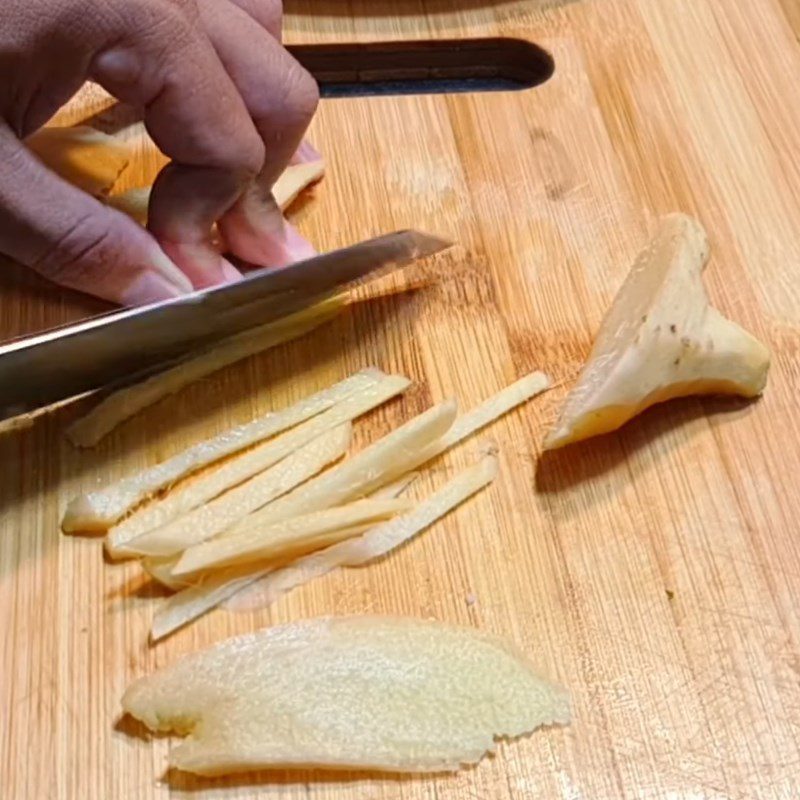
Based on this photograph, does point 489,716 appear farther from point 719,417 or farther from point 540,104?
point 540,104

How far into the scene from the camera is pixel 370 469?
1.37 meters

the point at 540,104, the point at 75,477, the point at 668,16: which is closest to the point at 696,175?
the point at 540,104

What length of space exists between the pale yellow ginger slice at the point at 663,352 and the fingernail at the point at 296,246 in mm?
455

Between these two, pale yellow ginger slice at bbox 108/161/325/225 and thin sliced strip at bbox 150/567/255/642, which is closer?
thin sliced strip at bbox 150/567/255/642

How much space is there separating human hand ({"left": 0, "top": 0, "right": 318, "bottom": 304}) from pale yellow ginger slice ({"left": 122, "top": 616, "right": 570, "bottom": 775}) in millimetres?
524

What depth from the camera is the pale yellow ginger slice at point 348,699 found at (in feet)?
3.79

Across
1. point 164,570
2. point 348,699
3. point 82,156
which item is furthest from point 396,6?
point 348,699

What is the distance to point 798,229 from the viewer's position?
1681 millimetres

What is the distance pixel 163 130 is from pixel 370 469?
21.4 inches

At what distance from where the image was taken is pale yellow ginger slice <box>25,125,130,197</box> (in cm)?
161

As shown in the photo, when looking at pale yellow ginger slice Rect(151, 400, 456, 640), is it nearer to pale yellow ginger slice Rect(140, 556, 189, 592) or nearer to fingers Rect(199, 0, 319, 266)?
pale yellow ginger slice Rect(140, 556, 189, 592)

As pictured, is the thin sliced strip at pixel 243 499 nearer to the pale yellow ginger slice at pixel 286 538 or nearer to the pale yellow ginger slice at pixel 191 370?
the pale yellow ginger slice at pixel 286 538

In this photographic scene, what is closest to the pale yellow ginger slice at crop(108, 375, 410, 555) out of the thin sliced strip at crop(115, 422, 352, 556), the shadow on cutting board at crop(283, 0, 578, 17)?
the thin sliced strip at crop(115, 422, 352, 556)

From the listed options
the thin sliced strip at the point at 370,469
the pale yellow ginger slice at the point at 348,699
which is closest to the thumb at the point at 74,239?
the thin sliced strip at the point at 370,469
